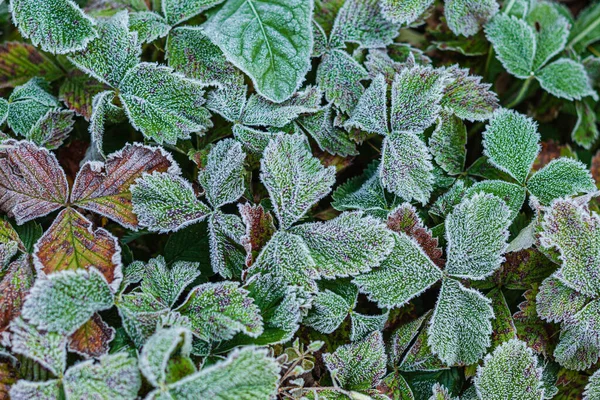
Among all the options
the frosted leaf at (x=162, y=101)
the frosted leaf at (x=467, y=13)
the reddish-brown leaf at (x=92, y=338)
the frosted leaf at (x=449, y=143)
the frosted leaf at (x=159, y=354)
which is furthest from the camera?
the frosted leaf at (x=467, y=13)

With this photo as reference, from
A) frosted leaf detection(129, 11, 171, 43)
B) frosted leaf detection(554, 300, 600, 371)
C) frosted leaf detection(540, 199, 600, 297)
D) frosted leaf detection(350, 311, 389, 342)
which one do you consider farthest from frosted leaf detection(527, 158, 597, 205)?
frosted leaf detection(129, 11, 171, 43)

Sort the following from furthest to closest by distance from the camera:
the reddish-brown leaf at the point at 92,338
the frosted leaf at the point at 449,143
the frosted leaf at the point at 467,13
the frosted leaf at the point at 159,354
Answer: the frosted leaf at the point at 467,13 → the frosted leaf at the point at 449,143 → the reddish-brown leaf at the point at 92,338 → the frosted leaf at the point at 159,354

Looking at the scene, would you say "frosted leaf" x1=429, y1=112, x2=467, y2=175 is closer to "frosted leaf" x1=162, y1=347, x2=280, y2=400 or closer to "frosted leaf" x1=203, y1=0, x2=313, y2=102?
"frosted leaf" x1=203, y1=0, x2=313, y2=102

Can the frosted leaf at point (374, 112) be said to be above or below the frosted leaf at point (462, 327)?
above

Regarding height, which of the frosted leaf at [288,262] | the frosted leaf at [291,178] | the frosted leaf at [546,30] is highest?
the frosted leaf at [546,30]

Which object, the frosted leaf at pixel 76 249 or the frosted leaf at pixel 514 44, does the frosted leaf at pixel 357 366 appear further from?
the frosted leaf at pixel 514 44

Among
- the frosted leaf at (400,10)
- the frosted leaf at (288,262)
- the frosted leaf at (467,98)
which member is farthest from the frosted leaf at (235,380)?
the frosted leaf at (400,10)
